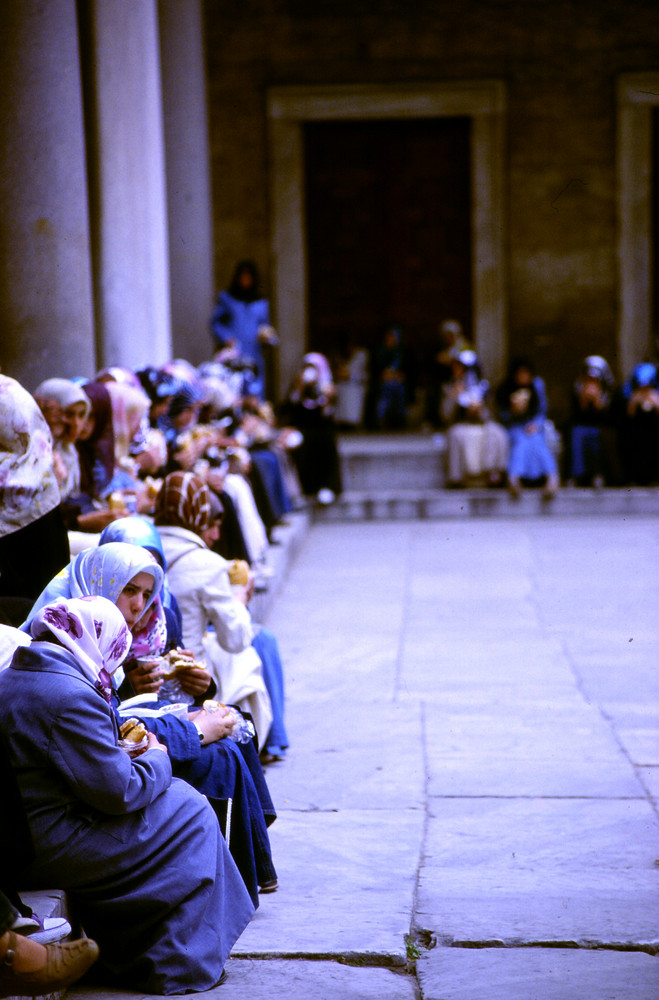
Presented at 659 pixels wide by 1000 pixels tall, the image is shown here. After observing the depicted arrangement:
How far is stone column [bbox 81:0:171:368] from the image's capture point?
8.25m

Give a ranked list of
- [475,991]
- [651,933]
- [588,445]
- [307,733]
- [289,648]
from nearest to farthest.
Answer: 1. [475,991]
2. [651,933]
3. [307,733]
4. [289,648]
5. [588,445]

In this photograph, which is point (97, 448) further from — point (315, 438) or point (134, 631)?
point (315, 438)

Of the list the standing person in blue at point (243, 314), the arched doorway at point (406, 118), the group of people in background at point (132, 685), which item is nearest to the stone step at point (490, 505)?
the standing person in blue at point (243, 314)

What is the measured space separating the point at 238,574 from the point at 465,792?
1.34 meters

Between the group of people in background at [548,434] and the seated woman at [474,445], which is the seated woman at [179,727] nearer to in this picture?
the group of people in background at [548,434]

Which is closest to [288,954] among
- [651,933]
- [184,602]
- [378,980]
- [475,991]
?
[378,980]

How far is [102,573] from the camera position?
3.71m

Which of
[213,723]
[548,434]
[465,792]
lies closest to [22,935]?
[213,723]

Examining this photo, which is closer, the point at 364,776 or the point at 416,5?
the point at 364,776

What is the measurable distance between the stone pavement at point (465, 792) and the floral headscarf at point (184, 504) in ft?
3.45

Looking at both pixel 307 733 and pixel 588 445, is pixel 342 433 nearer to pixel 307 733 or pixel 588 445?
pixel 588 445

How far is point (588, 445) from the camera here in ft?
41.4

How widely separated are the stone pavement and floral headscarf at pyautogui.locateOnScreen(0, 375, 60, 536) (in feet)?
4.62

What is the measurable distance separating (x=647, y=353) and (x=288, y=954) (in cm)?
1230
